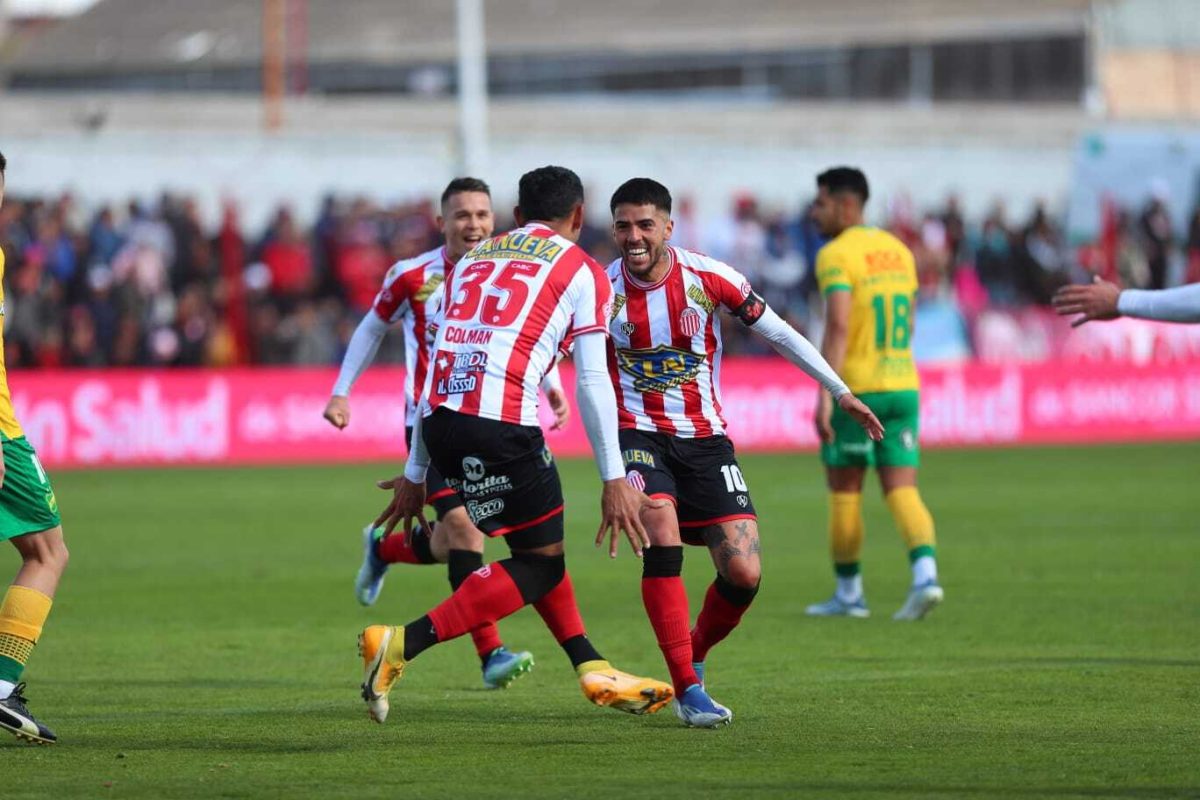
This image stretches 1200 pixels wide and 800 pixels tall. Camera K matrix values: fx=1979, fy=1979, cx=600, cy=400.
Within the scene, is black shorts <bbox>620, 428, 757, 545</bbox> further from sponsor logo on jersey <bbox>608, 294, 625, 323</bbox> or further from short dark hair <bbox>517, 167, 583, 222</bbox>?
short dark hair <bbox>517, 167, 583, 222</bbox>

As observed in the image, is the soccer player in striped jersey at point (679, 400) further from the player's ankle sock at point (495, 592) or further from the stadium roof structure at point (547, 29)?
the stadium roof structure at point (547, 29)

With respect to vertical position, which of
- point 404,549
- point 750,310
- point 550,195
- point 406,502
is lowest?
point 404,549

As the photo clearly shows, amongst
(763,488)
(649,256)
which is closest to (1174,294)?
(649,256)

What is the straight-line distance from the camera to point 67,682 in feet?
30.0

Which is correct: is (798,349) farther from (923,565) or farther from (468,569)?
(923,565)

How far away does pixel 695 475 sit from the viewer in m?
8.13

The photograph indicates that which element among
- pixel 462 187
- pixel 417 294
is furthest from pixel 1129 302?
pixel 417 294

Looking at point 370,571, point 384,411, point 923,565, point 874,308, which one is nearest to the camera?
point 370,571

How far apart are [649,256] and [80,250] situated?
624 inches

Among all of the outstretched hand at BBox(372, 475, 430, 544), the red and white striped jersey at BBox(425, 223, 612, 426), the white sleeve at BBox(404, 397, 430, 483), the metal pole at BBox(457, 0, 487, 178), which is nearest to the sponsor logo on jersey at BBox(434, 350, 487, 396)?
the red and white striped jersey at BBox(425, 223, 612, 426)

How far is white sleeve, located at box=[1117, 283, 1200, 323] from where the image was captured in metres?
7.15

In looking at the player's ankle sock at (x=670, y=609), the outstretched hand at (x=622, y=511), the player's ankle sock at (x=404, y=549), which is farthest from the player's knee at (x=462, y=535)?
the outstretched hand at (x=622, y=511)

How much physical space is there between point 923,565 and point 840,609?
24.5 inches

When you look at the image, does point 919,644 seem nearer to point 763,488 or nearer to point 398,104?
point 763,488
